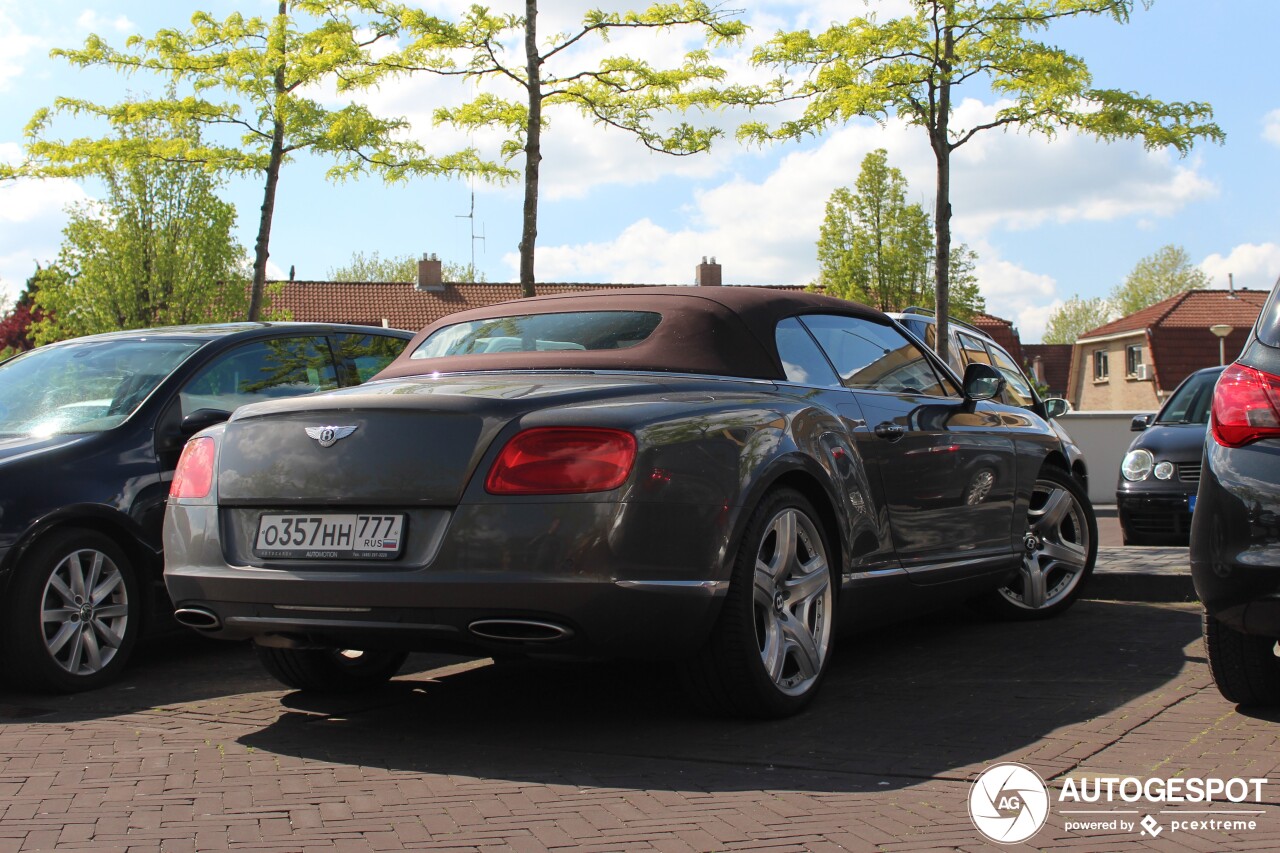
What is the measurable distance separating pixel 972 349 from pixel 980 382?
23.7ft

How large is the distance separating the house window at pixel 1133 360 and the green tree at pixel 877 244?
20.5 m

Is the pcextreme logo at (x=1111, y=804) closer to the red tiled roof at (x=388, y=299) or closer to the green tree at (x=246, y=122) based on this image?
the green tree at (x=246, y=122)

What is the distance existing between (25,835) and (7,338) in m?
63.3

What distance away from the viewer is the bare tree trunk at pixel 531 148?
14.9m

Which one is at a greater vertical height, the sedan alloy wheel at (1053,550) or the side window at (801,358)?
the side window at (801,358)

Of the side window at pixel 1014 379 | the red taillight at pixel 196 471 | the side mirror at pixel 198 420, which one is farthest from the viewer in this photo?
the side window at pixel 1014 379

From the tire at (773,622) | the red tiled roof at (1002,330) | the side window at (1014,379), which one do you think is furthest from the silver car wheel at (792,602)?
the red tiled roof at (1002,330)

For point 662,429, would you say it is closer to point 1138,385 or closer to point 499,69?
point 499,69

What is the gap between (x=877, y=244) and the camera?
4466 cm

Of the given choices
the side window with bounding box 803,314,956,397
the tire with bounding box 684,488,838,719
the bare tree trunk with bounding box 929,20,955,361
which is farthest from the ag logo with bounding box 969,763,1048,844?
the bare tree trunk with bounding box 929,20,955,361

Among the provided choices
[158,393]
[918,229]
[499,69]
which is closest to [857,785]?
[158,393]

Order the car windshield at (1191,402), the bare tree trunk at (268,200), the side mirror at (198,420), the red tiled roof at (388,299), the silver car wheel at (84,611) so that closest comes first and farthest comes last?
1. the silver car wheel at (84,611)
2. the side mirror at (198,420)
3. the car windshield at (1191,402)
4. the bare tree trunk at (268,200)
5. the red tiled roof at (388,299)

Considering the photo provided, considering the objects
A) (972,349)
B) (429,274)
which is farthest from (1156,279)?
(972,349)

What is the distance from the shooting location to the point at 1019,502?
704cm
